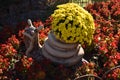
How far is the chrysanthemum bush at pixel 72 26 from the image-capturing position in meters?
7.67

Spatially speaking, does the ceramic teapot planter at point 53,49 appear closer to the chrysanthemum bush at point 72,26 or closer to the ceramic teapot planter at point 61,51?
the ceramic teapot planter at point 61,51

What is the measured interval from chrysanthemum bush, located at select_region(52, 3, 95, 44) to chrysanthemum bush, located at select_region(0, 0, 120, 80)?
2.41 ft

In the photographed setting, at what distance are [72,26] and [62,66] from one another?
102 centimetres

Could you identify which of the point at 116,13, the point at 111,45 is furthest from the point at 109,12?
the point at 111,45

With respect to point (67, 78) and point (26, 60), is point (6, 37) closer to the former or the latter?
point (26, 60)

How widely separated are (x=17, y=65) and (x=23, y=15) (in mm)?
3376

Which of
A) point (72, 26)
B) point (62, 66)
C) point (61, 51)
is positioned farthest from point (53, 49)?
point (72, 26)

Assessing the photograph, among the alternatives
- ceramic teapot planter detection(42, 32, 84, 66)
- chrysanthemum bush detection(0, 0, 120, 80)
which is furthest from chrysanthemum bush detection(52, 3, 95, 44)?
chrysanthemum bush detection(0, 0, 120, 80)

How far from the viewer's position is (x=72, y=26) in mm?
7664

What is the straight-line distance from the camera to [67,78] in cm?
788

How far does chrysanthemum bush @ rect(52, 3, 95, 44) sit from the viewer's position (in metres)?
7.67

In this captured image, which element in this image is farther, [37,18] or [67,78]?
[37,18]

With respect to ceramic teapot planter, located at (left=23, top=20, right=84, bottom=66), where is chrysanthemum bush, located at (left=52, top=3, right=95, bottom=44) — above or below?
above

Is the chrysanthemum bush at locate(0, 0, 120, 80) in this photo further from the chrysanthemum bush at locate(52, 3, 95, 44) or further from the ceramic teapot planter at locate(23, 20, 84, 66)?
the chrysanthemum bush at locate(52, 3, 95, 44)
